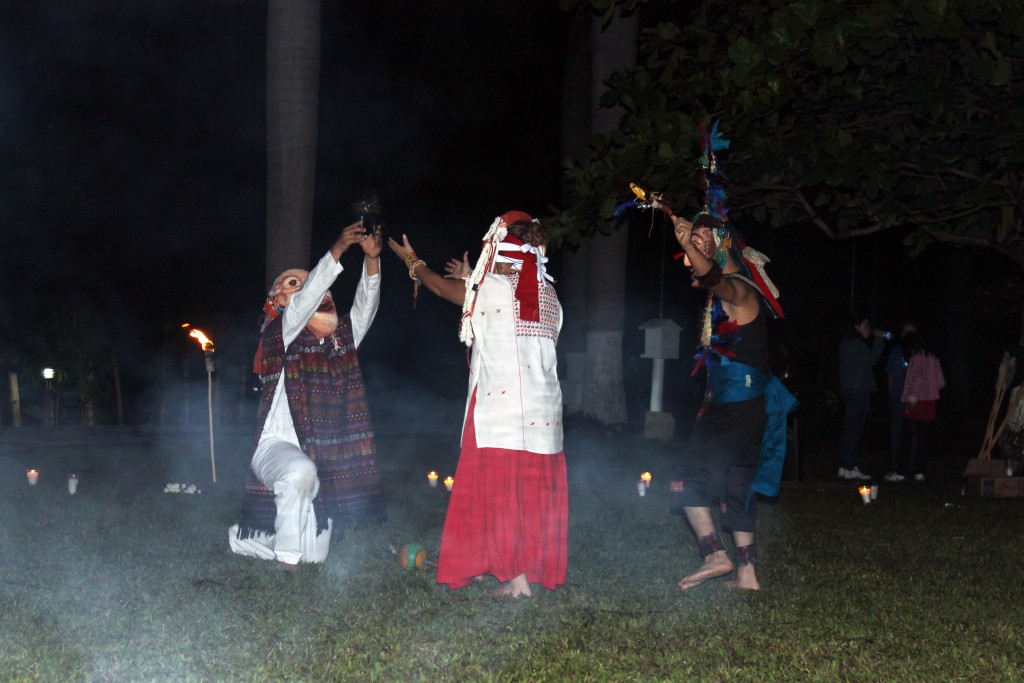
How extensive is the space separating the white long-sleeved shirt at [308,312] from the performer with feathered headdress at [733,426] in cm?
179

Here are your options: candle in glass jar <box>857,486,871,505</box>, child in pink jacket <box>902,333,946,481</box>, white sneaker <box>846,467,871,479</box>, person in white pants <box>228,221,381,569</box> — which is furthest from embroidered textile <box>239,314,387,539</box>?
child in pink jacket <box>902,333,946,481</box>

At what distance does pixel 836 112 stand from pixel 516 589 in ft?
18.5

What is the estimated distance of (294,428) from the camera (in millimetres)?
6418

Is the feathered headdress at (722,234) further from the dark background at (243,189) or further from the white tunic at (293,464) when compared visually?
the dark background at (243,189)

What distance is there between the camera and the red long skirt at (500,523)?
18.6 ft

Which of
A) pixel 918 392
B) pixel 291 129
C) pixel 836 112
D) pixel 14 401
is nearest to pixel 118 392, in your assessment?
pixel 14 401

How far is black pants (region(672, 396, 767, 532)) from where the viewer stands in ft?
19.4

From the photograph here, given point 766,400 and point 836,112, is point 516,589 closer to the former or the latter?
point 766,400

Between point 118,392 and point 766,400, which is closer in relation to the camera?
point 766,400

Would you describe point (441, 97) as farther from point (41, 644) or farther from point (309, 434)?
point (41, 644)

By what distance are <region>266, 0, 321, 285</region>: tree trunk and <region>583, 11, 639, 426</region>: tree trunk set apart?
5.19m

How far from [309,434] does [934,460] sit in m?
10.6

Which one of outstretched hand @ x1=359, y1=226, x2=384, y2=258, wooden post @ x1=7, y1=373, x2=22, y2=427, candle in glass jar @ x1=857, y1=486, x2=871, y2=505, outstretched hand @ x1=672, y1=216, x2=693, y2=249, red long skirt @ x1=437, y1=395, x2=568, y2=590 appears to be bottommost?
wooden post @ x1=7, y1=373, x2=22, y2=427

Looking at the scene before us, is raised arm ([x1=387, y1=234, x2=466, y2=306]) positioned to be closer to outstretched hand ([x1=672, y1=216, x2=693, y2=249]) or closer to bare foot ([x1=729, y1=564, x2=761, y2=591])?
outstretched hand ([x1=672, y1=216, x2=693, y2=249])
